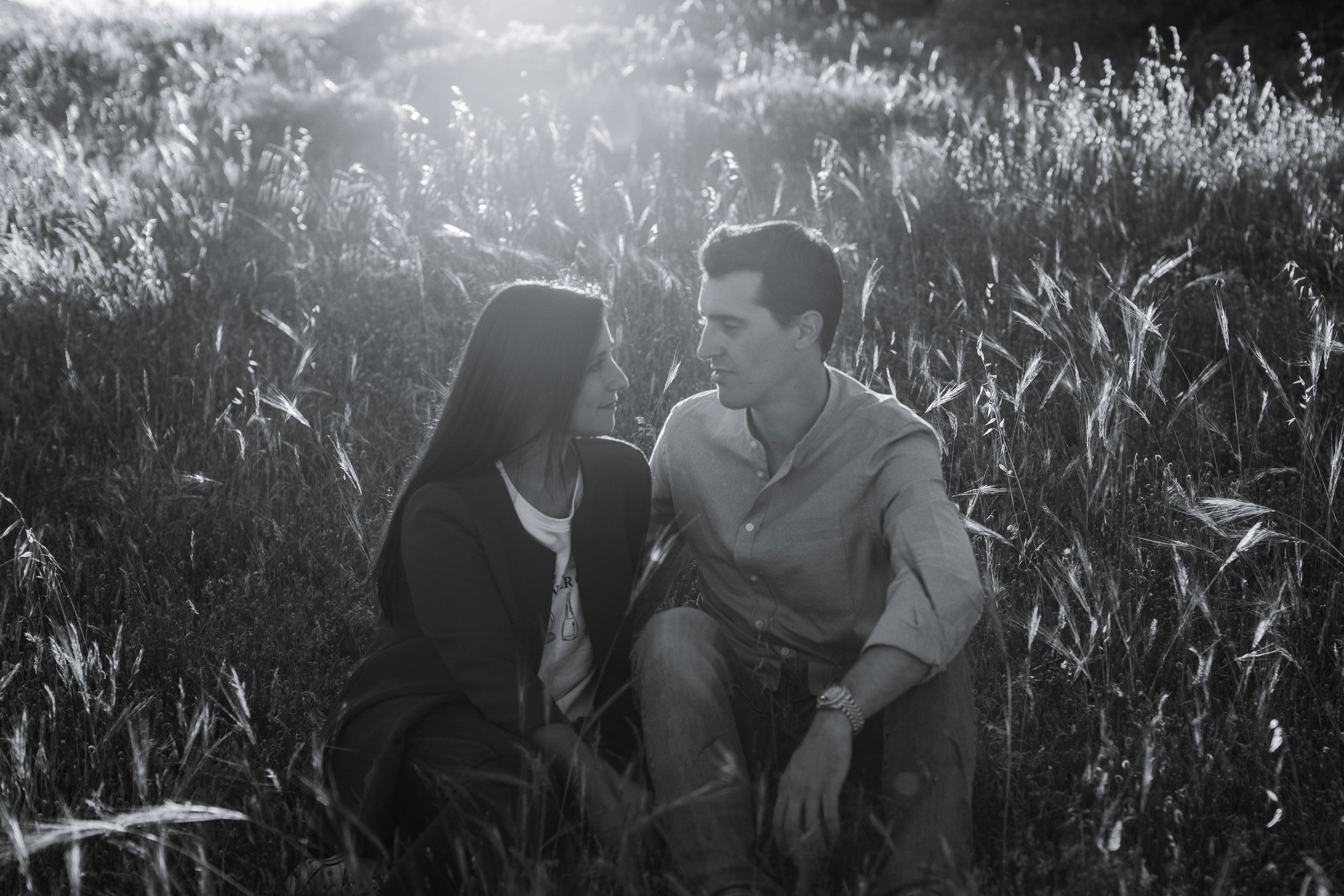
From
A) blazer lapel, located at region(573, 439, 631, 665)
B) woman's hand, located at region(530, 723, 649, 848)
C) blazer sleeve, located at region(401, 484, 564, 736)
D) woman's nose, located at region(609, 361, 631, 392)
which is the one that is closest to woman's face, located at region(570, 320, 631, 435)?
woman's nose, located at region(609, 361, 631, 392)

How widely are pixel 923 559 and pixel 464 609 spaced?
1043 millimetres

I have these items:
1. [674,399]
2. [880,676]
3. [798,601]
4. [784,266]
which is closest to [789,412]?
[784,266]

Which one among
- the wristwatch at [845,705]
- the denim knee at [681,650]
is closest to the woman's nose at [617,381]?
the denim knee at [681,650]

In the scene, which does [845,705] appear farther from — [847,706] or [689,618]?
[689,618]

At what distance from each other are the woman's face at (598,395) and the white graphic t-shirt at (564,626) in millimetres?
151

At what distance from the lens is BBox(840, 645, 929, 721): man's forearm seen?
2.34 metres

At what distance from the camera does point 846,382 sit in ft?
9.73

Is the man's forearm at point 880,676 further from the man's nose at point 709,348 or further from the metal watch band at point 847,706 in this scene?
the man's nose at point 709,348

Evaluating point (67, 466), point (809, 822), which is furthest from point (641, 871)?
point (67, 466)

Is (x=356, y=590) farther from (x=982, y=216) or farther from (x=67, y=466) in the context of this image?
(x=982, y=216)

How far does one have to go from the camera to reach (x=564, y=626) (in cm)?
288

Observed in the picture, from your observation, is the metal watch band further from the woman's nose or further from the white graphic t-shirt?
the woman's nose

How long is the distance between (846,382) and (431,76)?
27.5ft

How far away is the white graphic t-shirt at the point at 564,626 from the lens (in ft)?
9.21
